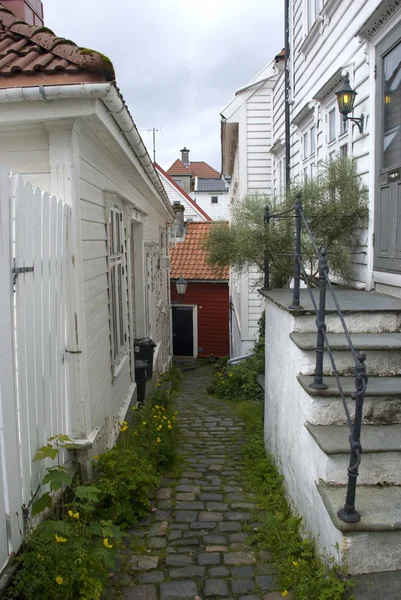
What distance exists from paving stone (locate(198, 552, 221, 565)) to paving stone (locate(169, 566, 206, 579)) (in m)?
0.08

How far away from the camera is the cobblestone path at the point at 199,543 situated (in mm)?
2973

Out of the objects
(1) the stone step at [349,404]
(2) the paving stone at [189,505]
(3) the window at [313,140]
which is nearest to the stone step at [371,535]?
(1) the stone step at [349,404]

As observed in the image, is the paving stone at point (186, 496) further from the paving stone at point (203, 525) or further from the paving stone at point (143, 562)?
the paving stone at point (143, 562)

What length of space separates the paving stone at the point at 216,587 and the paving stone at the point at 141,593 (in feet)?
1.03

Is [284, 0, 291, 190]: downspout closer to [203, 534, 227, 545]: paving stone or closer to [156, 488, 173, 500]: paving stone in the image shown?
[156, 488, 173, 500]: paving stone

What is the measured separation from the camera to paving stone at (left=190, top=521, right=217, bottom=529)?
12.5 ft

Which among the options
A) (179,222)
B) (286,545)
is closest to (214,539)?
(286,545)

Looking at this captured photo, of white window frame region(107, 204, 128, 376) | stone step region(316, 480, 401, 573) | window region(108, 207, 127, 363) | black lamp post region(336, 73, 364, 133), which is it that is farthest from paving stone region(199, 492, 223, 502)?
black lamp post region(336, 73, 364, 133)

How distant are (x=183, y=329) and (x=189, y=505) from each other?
621 inches

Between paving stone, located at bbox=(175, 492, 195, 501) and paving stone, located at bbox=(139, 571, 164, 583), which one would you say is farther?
paving stone, located at bbox=(175, 492, 195, 501)

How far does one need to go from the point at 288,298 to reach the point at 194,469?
2.13m

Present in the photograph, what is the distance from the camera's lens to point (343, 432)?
3023 millimetres

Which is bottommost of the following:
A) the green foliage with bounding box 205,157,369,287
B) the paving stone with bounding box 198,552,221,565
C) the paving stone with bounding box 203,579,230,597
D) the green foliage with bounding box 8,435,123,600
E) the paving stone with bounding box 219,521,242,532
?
the paving stone with bounding box 219,521,242,532

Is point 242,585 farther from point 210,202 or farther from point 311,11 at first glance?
point 210,202
